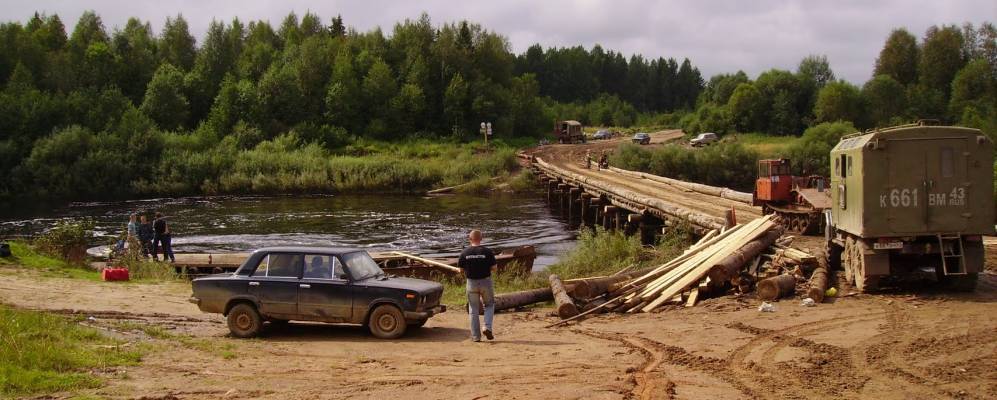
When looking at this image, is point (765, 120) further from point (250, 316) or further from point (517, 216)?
point (250, 316)

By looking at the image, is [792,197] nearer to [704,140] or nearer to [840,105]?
[704,140]

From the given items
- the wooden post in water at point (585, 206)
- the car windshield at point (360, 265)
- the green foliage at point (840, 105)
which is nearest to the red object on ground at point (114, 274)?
the car windshield at point (360, 265)

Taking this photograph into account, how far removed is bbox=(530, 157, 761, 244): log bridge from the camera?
26.4 metres

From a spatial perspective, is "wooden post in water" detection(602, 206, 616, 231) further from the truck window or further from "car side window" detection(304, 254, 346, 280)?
"car side window" detection(304, 254, 346, 280)

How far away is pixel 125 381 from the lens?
372 inches

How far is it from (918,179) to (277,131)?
7933 cm

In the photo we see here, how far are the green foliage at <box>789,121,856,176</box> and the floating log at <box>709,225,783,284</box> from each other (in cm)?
4728

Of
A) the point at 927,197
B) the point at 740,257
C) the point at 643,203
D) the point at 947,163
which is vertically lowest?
the point at 740,257

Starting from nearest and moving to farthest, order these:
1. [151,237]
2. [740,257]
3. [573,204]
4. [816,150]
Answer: [740,257] → [151,237] → [573,204] → [816,150]

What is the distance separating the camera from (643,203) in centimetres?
3094

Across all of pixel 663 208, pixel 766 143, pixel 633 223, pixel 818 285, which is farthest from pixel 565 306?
pixel 766 143

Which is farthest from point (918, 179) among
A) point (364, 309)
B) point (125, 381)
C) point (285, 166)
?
point (285, 166)

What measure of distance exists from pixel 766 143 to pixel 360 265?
6957 cm

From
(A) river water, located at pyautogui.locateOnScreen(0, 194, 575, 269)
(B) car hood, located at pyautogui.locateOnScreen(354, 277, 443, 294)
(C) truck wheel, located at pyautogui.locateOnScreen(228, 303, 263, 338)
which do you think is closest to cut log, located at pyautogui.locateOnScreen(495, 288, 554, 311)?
(B) car hood, located at pyautogui.locateOnScreen(354, 277, 443, 294)
